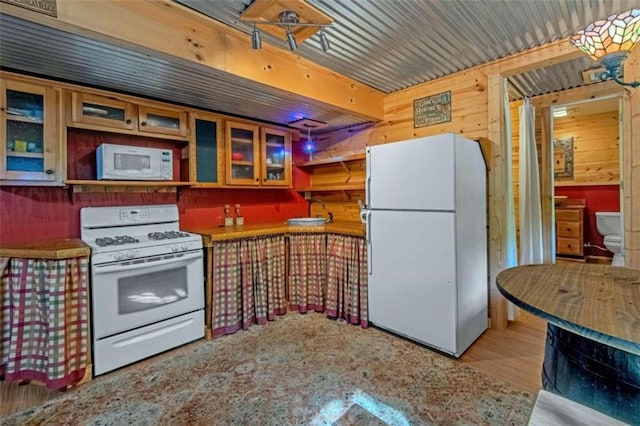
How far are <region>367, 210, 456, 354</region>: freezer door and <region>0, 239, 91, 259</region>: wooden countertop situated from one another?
219 centimetres

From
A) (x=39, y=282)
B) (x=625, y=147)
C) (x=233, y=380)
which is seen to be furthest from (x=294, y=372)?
(x=625, y=147)

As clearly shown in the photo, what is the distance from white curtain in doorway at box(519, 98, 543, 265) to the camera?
322cm

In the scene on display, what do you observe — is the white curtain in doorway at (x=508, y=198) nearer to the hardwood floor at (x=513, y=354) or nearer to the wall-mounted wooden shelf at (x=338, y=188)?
the hardwood floor at (x=513, y=354)

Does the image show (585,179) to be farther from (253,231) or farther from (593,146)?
(253,231)

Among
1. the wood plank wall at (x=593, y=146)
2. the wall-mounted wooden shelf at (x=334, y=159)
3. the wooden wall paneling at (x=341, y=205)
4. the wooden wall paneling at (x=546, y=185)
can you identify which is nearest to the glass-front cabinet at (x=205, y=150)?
the wall-mounted wooden shelf at (x=334, y=159)

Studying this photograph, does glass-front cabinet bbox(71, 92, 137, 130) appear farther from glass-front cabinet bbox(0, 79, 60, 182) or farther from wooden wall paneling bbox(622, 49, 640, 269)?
wooden wall paneling bbox(622, 49, 640, 269)

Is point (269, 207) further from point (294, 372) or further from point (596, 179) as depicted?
point (596, 179)

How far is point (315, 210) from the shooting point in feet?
13.8

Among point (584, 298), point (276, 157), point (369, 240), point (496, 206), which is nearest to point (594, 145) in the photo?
point (496, 206)

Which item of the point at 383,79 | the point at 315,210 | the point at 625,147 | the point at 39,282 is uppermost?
the point at 383,79

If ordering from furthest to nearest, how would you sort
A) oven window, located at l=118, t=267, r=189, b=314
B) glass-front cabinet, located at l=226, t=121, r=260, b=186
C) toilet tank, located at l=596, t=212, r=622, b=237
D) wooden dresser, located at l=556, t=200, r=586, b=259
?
wooden dresser, located at l=556, t=200, r=586, b=259 → toilet tank, located at l=596, t=212, r=622, b=237 → glass-front cabinet, located at l=226, t=121, r=260, b=186 → oven window, located at l=118, t=267, r=189, b=314

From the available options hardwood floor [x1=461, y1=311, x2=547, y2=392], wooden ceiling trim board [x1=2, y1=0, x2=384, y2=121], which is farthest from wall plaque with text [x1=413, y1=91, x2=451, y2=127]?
hardwood floor [x1=461, y1=311, x2=547, y2=392]

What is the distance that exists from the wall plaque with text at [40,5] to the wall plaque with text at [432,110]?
9.38ft

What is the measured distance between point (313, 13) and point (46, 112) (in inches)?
78.5
